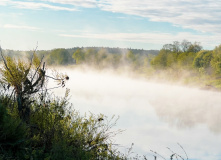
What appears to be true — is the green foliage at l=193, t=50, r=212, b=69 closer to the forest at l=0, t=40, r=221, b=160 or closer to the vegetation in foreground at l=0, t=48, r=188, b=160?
the forest at l=0, t=40, r=221, b=160

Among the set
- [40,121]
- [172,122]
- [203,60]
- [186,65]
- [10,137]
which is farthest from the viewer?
[186,65]

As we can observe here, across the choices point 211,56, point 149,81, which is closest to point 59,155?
point 211,56

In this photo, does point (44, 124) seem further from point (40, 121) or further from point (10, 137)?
point (10, 137)

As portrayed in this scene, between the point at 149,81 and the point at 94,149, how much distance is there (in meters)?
98.0

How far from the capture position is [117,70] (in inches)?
5595

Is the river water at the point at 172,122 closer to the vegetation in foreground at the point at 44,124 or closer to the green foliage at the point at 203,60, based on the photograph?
the vegetation in foreground at the point at 44,124

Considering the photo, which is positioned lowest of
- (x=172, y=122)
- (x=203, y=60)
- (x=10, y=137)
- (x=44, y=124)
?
(x=172, y=122)

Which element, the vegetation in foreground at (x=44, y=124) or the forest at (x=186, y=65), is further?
the forest at (x=186, y=65)

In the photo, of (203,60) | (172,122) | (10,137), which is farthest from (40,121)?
(203,60)

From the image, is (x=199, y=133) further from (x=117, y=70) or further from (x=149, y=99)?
(x=117, y=70)

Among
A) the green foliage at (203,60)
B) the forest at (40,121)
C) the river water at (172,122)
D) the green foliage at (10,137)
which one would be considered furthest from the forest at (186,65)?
the green foliage at (10,137)

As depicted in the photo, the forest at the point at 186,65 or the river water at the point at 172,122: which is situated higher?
the forest at the point at 186,65

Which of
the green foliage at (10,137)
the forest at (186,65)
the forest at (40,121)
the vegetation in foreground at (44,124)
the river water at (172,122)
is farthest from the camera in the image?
the forest at (186,65)

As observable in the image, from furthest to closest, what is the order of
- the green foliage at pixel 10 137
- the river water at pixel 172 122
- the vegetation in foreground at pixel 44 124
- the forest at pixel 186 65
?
1. the forest at pixel 186 65
2. the river water at pixel 172 122
3. the vegetation in foreground at pixel 44 124
4. the green foliage at pixel 10 137
